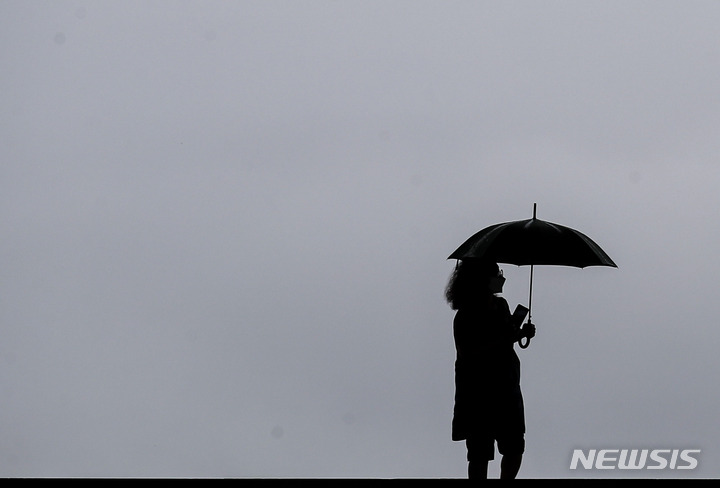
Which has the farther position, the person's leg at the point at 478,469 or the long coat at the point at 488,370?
the person's leg at the point at 478,469

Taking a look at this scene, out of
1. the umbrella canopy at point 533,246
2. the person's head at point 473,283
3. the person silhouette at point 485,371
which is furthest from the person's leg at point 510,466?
the umbrella canopy at point 533,246

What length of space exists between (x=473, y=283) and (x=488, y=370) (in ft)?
1.37

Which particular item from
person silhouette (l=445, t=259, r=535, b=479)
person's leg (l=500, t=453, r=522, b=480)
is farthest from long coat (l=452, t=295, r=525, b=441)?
person's leg (l=500, t=453, r=522, b=480)

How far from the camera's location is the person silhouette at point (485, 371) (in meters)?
4.24

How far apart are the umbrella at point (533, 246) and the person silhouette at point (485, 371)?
0.08 metres

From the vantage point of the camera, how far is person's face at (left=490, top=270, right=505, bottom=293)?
14.2 ft

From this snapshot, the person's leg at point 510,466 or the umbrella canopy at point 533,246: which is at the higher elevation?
the umbrella canopy at point 533,246

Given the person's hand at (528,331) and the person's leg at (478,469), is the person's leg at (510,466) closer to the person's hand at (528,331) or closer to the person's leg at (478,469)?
the person's leg at (478,469)
